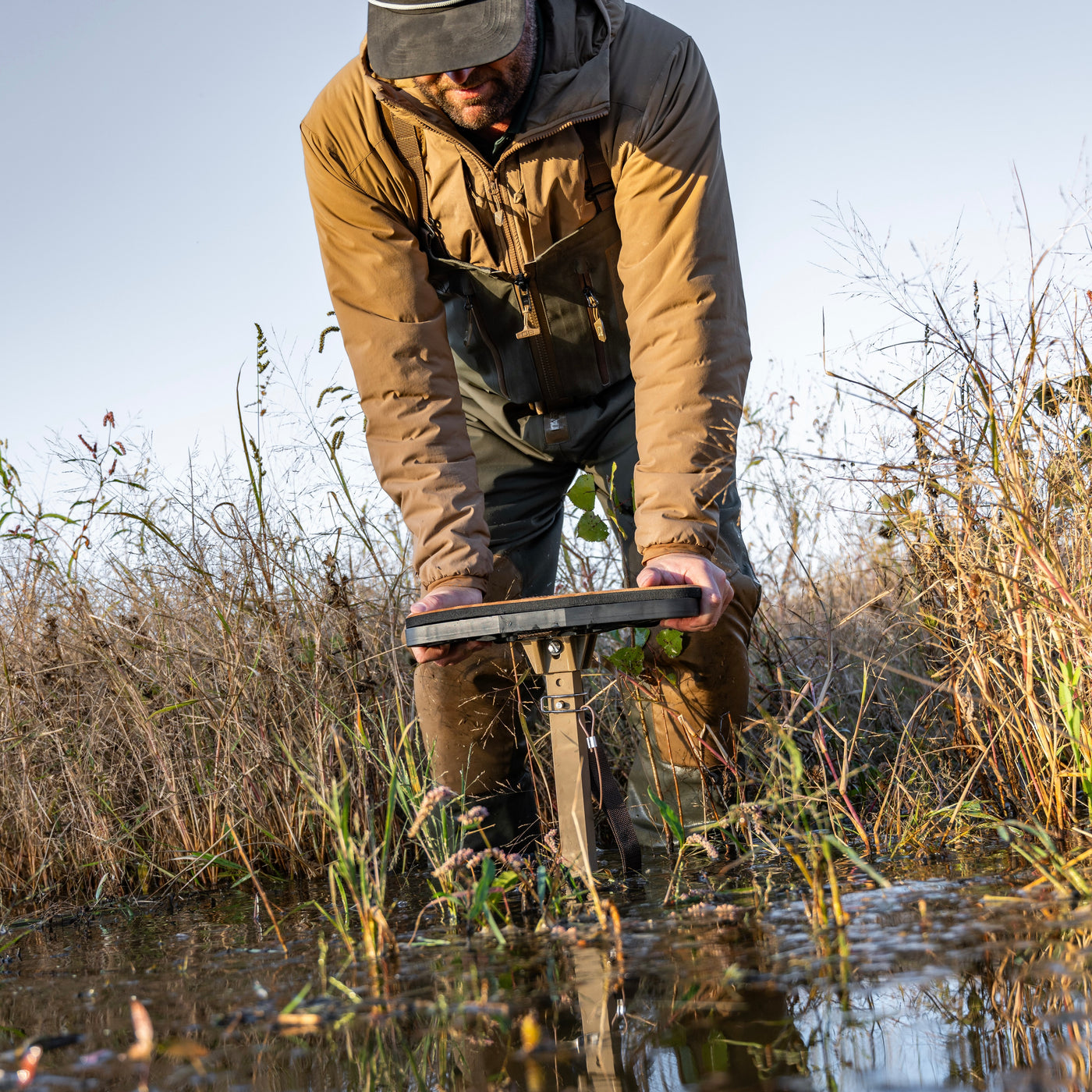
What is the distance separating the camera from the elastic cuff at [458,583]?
255 cm

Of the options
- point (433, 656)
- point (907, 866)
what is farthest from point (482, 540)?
point (907, 866)

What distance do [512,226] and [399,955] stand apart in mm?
1732

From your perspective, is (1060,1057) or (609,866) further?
(609,866)

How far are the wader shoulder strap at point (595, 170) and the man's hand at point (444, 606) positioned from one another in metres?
1.05

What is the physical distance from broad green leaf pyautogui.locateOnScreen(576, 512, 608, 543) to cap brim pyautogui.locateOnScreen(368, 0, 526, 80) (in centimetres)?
107

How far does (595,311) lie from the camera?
271 centimetres

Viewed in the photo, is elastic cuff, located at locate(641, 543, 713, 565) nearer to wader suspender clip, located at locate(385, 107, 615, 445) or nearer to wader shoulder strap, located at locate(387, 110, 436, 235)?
wader suspender clip, located at locate(385, 107, 615, 445)

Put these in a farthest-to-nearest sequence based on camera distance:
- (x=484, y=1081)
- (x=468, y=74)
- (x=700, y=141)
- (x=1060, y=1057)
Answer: (x=700, y=141)
(x=468, y=74)
(x=484, y=1081)
(x=1060, y=1057)

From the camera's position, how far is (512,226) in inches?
101

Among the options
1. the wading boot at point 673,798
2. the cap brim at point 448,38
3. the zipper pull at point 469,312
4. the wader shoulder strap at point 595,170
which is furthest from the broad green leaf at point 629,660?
the cap brim at point 448,38

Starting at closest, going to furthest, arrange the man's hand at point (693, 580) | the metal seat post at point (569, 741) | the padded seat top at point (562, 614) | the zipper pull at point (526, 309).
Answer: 1. the padded seat top at point (562, 614)
2. the metal seat post at point (569, 741)
3. the man's hand at point (693, 580)
4. the zipper pull at point (526, 309)

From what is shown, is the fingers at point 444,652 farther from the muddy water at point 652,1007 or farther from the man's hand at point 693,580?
the muddy water at point 652,1007

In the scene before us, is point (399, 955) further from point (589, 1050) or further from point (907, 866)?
point (907, 866)

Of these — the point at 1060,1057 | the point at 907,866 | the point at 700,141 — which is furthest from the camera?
the point at 700,141
